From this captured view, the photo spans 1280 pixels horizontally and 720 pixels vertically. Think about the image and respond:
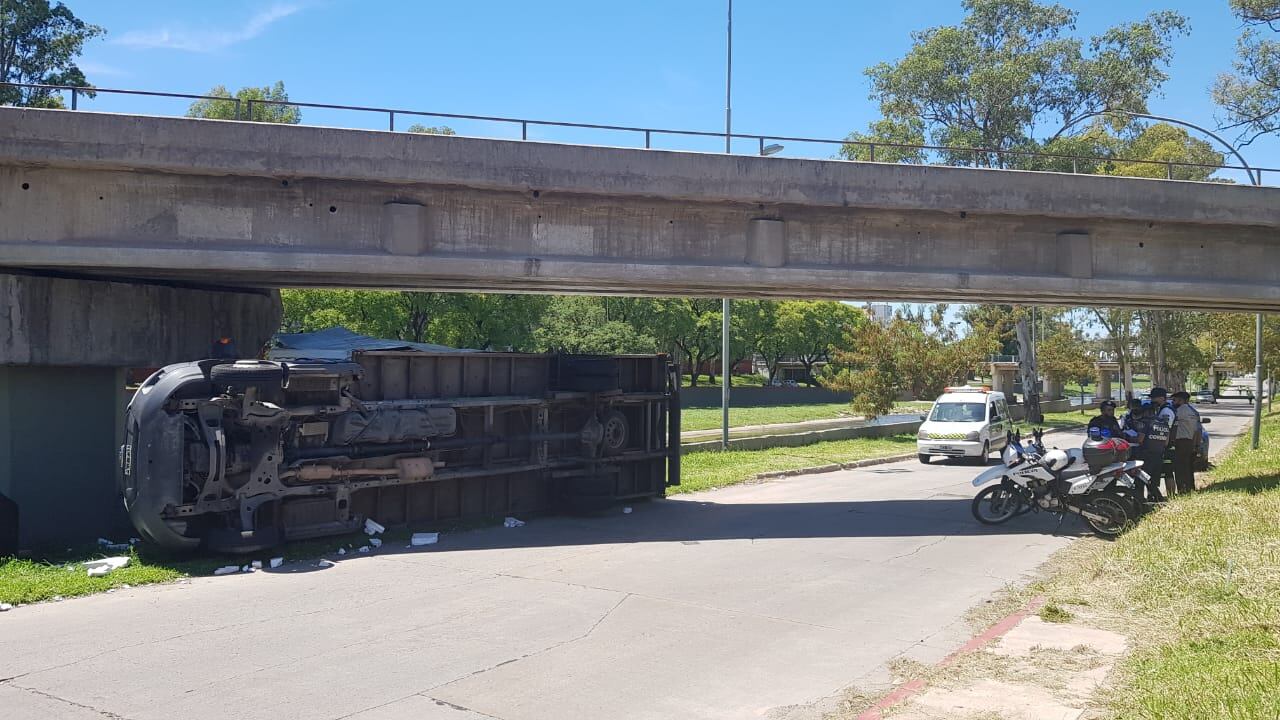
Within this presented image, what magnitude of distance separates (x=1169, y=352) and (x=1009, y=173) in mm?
50003

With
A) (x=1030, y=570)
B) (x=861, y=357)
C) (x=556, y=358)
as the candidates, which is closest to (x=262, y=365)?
(x=556, y=358)

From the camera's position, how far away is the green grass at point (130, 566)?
9633 mm

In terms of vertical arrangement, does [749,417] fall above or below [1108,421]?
below

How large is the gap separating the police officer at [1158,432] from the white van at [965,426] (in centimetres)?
903

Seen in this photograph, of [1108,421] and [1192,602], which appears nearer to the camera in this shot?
[1192,602]

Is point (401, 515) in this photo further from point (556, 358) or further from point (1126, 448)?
point (1126, 448)

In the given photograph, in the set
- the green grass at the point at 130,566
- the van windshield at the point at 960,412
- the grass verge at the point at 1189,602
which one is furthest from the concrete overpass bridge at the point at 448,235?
the van windshield at the point at 960,412

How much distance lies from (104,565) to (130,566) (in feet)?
0.85

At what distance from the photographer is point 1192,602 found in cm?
827

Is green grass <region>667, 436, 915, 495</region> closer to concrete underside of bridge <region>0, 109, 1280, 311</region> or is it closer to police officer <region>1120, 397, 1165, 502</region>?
concrete underside of bridge <region>0, 109, 1280, 311</region>

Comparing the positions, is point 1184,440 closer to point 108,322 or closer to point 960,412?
point 960,412

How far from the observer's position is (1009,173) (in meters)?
15.5

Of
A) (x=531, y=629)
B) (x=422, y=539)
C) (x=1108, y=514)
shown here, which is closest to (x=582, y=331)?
(x=422, y=539)

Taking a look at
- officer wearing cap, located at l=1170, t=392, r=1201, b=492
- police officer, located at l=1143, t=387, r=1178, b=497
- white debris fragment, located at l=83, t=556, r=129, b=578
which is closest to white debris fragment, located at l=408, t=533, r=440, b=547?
white debris fragment, located at l=83, t=556, r=129, b=578
